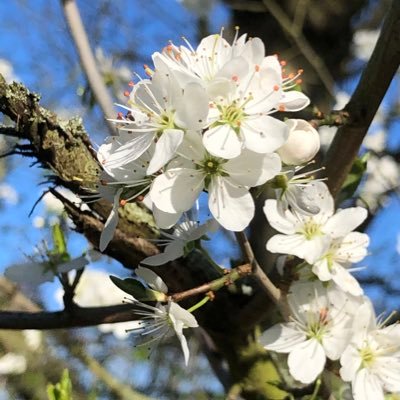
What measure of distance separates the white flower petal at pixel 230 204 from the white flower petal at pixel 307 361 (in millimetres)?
209

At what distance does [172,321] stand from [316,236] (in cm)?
20

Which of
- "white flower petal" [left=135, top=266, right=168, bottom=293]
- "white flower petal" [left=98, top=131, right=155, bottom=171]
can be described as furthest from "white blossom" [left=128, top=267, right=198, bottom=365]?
"white flower petal" [left=98, top=131, right=155, bottom=171]

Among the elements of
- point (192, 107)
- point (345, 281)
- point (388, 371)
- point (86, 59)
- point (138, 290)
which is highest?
point (86, 59)

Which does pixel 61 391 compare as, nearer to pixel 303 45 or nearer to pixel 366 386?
pixel 366 386

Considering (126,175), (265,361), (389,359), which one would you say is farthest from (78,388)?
(126,175)

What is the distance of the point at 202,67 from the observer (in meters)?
0.59

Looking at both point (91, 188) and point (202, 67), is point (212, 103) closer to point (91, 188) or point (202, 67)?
point (202, 67)

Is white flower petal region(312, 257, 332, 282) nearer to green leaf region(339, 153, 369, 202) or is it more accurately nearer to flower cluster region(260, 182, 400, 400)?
flower cluster region(260, 182, 400, 400)

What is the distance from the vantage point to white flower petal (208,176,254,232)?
Answer: 0.57m

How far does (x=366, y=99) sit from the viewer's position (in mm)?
724

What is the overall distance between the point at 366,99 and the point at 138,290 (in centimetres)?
31

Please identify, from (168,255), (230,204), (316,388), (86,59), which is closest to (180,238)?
(168,255)

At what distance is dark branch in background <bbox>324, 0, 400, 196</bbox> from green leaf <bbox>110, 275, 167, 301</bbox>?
259mm

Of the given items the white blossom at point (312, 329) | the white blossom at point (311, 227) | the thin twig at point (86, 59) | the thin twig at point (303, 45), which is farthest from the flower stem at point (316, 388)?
the thin twig at point (303, 45)
